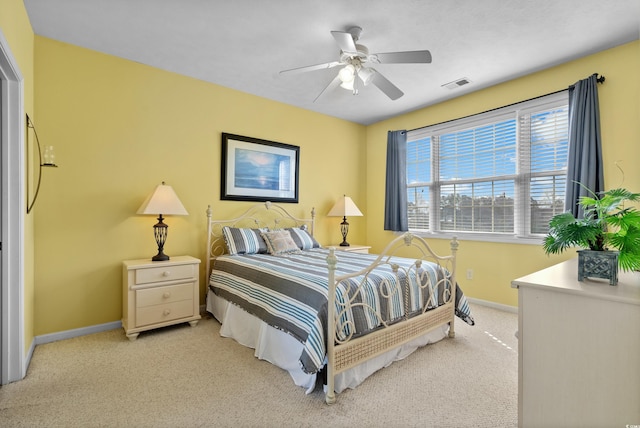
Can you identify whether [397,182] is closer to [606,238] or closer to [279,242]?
[279,242]

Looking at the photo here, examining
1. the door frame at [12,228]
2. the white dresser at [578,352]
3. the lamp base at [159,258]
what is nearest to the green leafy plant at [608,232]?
the white dresser at [578,352]

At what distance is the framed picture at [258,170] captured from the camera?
12.2 feet

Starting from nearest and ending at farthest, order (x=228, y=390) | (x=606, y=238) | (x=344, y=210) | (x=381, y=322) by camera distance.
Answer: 1. (x=606, y=238)
2. (x=228, y=390)
3. (x=381, y=322)
4. (x=344, y=210)

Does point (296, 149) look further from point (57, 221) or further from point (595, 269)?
point (595, 269)

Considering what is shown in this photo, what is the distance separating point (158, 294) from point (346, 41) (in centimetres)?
273

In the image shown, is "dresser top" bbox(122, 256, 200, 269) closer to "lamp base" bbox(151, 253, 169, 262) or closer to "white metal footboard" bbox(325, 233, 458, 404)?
"lamp base" bbox(151, 253, 169, 262)

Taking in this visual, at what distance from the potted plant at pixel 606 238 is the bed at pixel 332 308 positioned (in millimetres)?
1007

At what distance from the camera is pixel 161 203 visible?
2898mm

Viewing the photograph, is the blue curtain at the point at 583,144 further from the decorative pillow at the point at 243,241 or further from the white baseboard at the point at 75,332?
the white baseboard at the point at 75,332

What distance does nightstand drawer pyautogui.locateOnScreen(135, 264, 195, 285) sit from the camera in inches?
108

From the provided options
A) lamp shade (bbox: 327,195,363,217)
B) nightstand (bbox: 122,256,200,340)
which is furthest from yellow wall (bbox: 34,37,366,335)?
A: lamp shade (bbox: 327,195,363,217)

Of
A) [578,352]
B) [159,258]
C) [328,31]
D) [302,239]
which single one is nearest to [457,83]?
[328,31]

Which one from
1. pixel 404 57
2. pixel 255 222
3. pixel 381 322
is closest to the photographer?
pixel 381 322

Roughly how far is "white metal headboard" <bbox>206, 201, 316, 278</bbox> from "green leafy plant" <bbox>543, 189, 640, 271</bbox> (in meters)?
3.20
